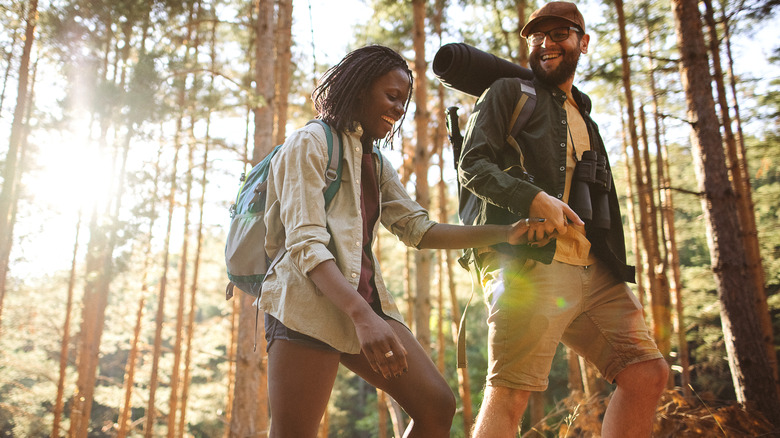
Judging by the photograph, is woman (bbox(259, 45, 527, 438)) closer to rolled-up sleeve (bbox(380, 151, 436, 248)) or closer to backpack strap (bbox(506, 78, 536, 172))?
rolled-up sleeve (bbox(380, 151, 436, 248))

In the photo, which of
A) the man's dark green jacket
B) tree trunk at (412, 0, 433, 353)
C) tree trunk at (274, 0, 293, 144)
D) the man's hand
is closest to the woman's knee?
the man's dark green jacket

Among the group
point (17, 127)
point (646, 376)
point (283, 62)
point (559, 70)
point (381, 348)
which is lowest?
point (646, 376)

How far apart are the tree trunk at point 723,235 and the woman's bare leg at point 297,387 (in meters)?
4.43

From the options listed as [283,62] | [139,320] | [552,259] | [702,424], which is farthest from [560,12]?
[139,320]

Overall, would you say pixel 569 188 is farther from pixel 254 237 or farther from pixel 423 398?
pixel 254 237

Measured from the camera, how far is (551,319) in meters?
2.30

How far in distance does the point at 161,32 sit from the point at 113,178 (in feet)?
12.7

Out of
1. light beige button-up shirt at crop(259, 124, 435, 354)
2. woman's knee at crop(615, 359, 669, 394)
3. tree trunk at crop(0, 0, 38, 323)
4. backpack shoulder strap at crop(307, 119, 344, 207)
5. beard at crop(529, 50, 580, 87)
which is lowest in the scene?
woman's knee at crop(615, 359, 669, 394)

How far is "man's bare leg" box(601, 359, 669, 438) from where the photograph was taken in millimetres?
2354

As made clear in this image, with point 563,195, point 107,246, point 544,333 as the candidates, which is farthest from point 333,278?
point 107,246

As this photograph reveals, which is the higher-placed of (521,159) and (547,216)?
(521,159)

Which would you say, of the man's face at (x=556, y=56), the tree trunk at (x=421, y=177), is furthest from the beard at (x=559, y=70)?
the tree trunk at (x=421, y=177)

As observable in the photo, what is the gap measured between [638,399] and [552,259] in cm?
72

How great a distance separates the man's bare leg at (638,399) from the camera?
2354 mm
